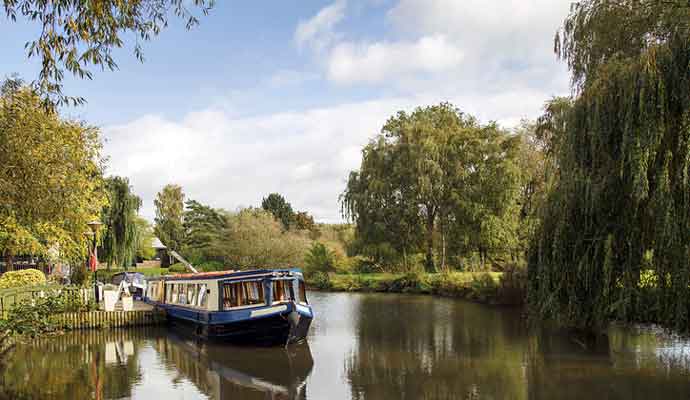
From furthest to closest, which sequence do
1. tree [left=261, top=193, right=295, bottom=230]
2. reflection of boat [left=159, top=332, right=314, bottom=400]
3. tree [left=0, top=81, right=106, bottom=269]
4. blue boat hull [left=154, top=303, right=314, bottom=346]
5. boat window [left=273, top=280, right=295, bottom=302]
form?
tree [left=261, top=193, right=295, bottom=230] < boat window [left=273, top=280, right=295, bottom=302] < blue boat hull [left=154, top=303, right=314, bottom=346] < tree [left=0, top=81, right=106, bottom=269] < reflection of boat [left=159, top=332, right=314, bottom=400]

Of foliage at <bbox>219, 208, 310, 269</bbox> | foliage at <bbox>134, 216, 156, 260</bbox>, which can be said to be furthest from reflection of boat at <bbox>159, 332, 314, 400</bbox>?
foliage at <bbox>134, 216, 156, 260</bbox>

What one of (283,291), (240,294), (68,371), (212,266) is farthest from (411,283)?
(68,371)

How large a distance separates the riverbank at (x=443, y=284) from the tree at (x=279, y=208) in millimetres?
27845

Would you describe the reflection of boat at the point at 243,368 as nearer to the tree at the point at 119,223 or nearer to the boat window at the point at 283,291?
the boat window at the point at 283,291

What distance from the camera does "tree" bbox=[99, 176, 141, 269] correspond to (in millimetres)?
36125

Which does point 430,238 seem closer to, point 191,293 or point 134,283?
point 134,283

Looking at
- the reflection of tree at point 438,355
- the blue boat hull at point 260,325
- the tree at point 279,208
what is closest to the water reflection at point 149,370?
the blue boat hull at point 260,325

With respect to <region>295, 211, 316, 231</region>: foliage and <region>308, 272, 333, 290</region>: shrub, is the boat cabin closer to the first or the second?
<region>308, 272, 333, 290</region>: shrub

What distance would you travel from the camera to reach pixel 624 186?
1159cm

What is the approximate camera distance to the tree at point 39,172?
12516 mm

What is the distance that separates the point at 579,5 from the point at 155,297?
18177 mm

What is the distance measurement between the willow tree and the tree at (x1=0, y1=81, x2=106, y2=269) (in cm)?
966

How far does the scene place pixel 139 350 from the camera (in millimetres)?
16609

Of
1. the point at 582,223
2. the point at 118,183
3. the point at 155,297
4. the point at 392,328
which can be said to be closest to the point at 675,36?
the point at 582,223
